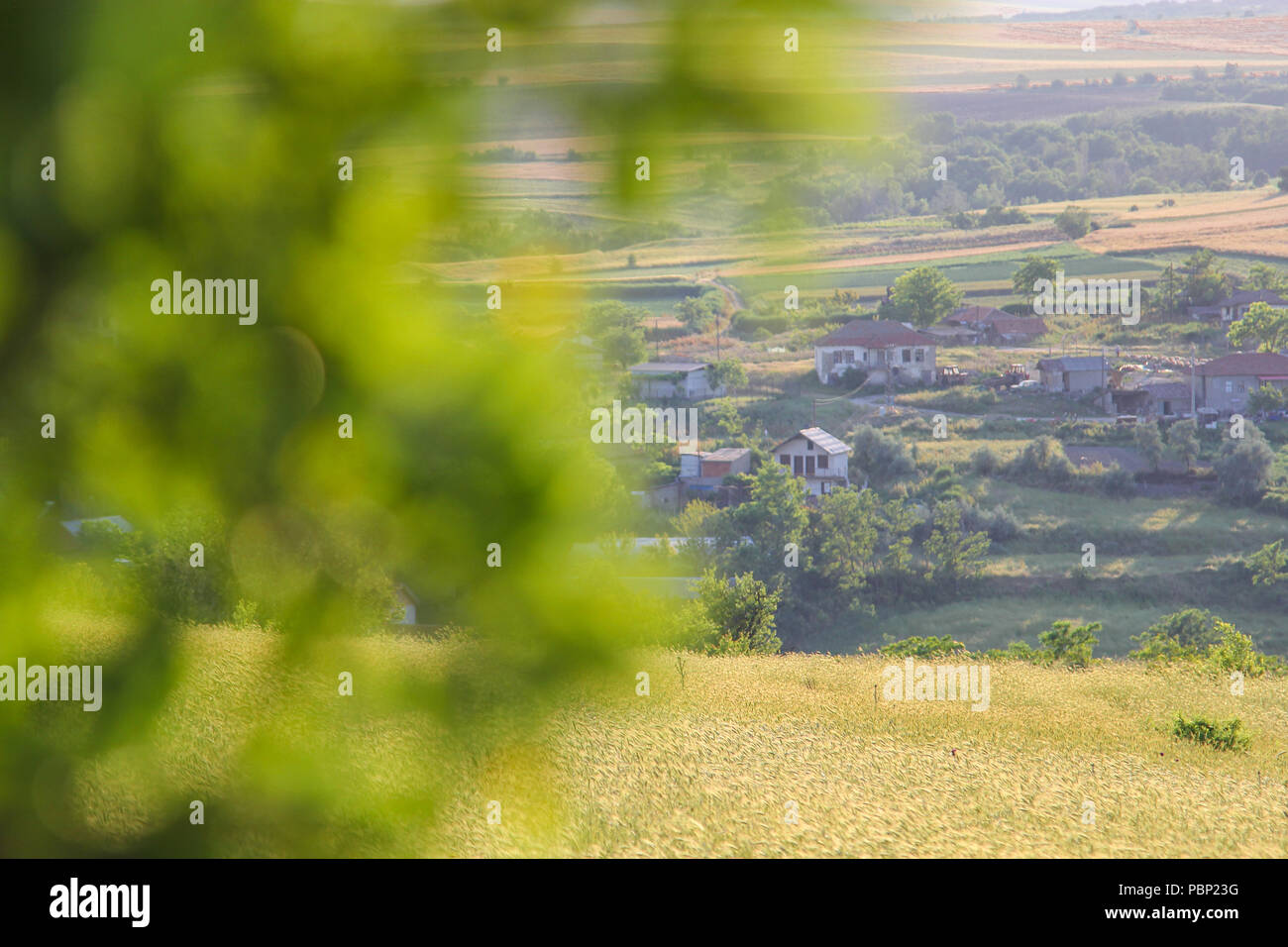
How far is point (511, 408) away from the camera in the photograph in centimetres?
206

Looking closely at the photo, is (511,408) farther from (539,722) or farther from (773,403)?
(773,403)

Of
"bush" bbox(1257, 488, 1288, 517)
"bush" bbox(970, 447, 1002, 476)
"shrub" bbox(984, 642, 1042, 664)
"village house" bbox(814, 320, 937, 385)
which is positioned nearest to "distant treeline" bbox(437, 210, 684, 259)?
"shrub" bbox(984, 642, 1042, 664)

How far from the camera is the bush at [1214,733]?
22.2 ft

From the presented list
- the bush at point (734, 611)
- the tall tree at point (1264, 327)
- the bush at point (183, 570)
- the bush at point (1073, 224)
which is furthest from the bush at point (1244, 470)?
the bush at point (183, 570)

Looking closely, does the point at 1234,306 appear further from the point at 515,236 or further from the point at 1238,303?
the point at 515,236

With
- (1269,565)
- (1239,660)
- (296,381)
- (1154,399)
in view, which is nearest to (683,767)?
(296,381)

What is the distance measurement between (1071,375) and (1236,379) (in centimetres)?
707

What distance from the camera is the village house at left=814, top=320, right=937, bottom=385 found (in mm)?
45906

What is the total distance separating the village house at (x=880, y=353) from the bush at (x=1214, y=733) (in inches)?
1554

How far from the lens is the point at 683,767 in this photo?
15.3ft

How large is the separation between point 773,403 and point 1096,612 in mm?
16007

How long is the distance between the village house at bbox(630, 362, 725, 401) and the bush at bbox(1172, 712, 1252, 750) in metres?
32.2
